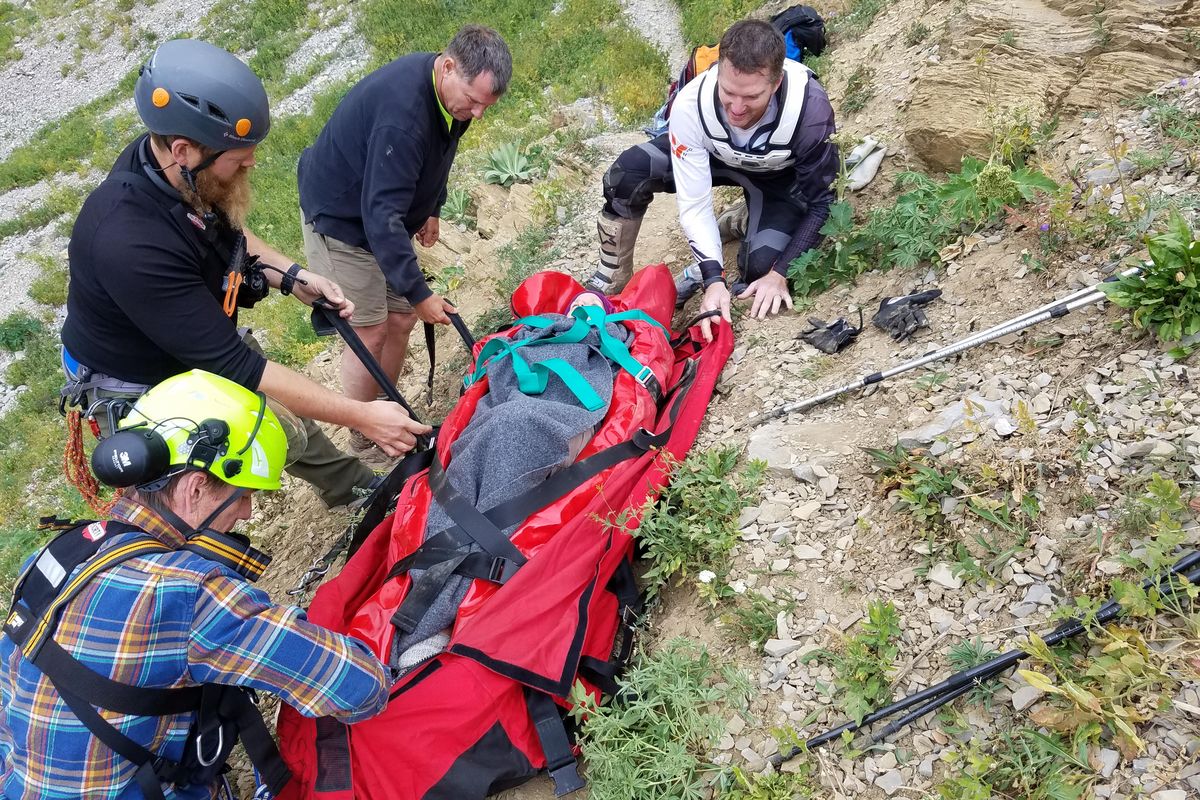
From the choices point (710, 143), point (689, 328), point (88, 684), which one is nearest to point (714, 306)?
point (689, 328)

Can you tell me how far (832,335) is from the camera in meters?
4.21

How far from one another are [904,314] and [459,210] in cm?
522

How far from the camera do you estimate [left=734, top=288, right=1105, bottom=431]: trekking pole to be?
329 cm

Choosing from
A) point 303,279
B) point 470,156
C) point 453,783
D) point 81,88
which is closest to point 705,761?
point 453,783

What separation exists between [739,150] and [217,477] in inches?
140

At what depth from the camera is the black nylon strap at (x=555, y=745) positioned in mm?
2951

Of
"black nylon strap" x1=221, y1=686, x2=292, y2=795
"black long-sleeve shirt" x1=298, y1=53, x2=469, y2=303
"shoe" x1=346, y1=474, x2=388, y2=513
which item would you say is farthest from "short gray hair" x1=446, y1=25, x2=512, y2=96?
"black nylon strap" x1=221, y1=686, x2=292, y2=795

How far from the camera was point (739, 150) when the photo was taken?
185 inches

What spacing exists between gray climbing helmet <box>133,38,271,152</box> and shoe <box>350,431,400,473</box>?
2.72 meters

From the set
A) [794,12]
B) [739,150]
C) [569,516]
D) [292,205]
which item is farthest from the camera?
[292,205]

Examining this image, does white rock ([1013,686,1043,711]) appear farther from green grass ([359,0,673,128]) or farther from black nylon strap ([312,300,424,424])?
green grass ([359,0,673,128])

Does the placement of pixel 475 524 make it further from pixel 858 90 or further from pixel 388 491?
pixel 858 90

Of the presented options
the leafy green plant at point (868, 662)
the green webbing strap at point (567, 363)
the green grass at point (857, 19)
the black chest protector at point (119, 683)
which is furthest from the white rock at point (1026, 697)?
the green grass at point (857, 19)

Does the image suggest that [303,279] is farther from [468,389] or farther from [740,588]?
[740,588]
